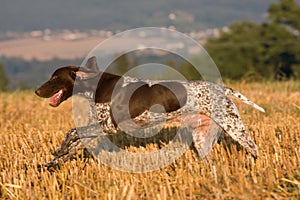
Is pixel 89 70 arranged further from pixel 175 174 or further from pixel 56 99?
pixel 175 174

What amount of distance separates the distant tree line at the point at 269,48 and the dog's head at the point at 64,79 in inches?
1959

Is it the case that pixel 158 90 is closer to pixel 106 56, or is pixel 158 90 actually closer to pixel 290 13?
pixel 106 56

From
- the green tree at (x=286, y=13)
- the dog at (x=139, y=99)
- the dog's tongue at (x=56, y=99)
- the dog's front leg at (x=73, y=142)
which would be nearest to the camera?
the dog's front leg at (x=73, y=142)

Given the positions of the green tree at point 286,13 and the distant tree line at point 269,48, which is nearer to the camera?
the distant tree line at point 269,48

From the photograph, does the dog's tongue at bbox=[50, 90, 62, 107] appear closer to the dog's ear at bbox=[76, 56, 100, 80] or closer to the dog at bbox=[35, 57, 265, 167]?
the dog at bbox=[35, 57, 265, 167]

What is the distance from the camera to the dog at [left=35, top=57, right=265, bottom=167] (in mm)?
6512

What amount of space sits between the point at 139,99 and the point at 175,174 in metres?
1.20

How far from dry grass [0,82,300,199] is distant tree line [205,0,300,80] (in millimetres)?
48698

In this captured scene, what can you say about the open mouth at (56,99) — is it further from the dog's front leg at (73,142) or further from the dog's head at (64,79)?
the dog's front leg at (73,142)

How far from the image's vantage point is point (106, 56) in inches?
279

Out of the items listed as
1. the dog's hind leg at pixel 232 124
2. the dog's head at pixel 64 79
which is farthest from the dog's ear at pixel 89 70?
the dog's hind leg at pixel 232 124

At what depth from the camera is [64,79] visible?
21.8ft

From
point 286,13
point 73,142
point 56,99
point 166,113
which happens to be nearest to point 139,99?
point 166,113

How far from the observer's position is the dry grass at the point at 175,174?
4.73 metres
